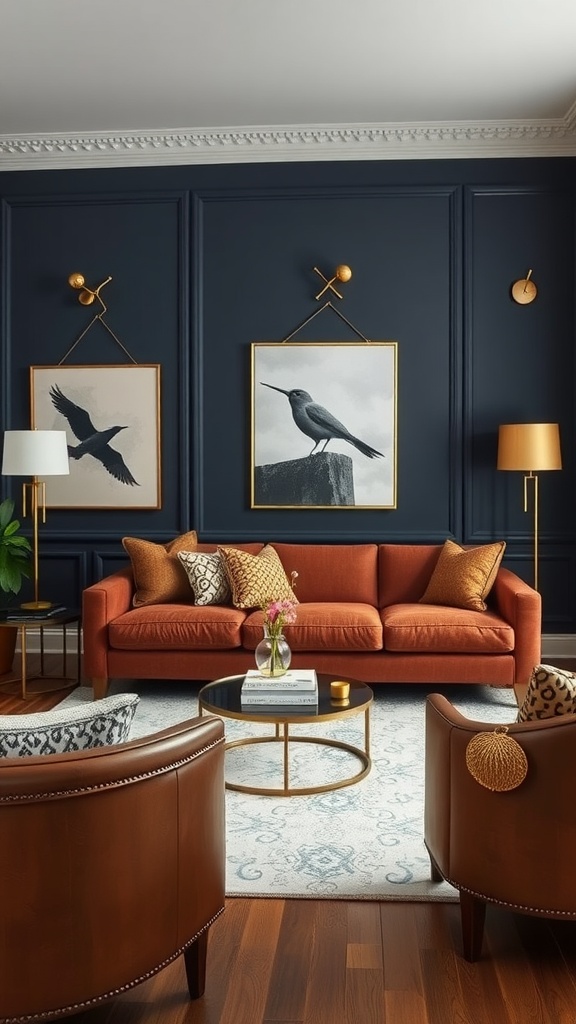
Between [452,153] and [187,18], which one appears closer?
[187,18]

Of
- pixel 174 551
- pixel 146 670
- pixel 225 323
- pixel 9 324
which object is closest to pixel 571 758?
pixel 146 670

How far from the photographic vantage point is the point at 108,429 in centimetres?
576

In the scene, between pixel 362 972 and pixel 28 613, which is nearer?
pixel 362 972

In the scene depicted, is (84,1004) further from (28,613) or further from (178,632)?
(28,613)

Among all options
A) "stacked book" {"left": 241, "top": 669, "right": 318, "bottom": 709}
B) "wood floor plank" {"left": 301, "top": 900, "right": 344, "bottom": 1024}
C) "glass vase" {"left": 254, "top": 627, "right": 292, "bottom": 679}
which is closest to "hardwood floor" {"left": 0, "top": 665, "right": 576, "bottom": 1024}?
"wood floor plank" {"left": 301, "top": 900, "right": 344, "bottom": 1024}

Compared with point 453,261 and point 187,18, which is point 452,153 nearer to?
point 453,261

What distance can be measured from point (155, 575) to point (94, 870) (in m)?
3.29

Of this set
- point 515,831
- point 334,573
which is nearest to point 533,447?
point 334,573

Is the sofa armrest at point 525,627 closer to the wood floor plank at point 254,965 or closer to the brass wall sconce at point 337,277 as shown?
the brass wall sconce at point 337,277

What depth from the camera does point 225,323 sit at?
5.70 meters

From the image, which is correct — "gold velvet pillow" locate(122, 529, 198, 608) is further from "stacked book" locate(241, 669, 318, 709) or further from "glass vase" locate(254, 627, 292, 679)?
"stacked book" locate(241, 669, 318, 709)

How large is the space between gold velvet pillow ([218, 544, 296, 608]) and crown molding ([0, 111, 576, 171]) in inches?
96.5

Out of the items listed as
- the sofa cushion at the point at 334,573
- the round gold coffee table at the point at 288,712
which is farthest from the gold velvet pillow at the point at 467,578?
the round gold coffee table at the point at 288,712

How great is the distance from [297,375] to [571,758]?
3832 millimetres
